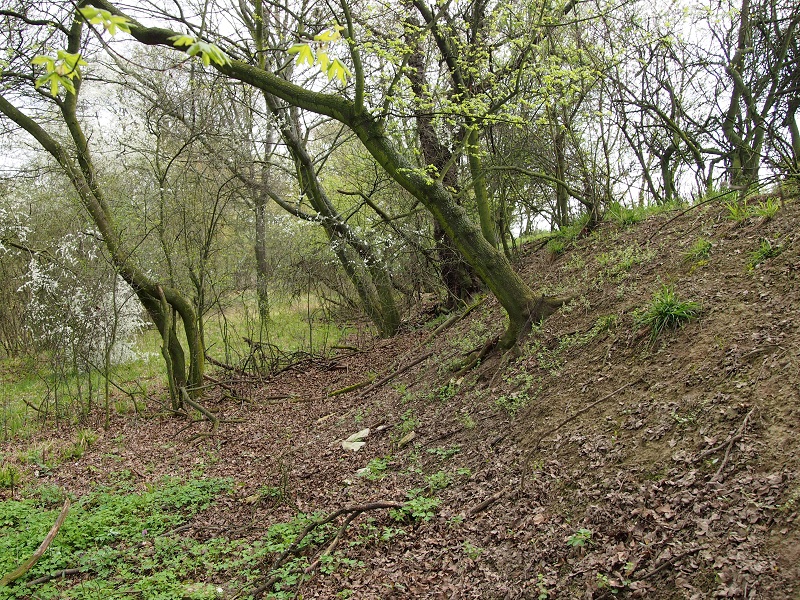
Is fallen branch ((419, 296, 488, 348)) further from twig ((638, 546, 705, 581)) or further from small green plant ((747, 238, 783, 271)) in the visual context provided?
twig ((638, 546, 705, 581))

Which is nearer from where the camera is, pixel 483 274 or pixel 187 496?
pixel 187 496

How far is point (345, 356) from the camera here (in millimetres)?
11359

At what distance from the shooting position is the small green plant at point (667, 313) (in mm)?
4594

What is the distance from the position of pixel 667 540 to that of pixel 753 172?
7065mm

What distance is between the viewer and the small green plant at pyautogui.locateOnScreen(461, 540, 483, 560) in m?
3.58

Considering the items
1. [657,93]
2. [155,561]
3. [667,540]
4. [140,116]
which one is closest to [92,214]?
[140,116]

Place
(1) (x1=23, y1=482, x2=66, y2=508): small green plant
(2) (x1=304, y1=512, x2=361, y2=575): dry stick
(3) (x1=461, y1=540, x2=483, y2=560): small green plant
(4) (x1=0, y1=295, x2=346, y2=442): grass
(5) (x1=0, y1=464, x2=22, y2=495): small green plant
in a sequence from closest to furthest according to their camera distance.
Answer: (3) (x1=461, y1=540, x2=483, y2=560): small green plant
(2) (x1=304, y1=512, x2=361, y2=575): dry stick
(1) (x1=23, y1=482, x2=66, y2=508): small green plant
(5) (x1=0, y1=464, x2=22, y2=495): small green plant
(4) (x1=0, y1=295, x2=346, y2=442): grass

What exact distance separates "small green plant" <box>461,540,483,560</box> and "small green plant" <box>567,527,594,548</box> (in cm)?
64

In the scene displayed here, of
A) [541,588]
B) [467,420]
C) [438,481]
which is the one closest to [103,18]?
[541,588]

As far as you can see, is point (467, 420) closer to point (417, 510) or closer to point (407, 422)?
point (407, 422)

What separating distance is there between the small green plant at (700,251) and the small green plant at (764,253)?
56cm

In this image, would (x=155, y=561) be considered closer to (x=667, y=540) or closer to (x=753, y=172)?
(x=667, y=540)

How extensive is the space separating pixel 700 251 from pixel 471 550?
3804 millimetres

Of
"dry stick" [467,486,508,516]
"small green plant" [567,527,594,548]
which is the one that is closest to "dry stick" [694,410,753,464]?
"small green plant" [567,527,594,548]
